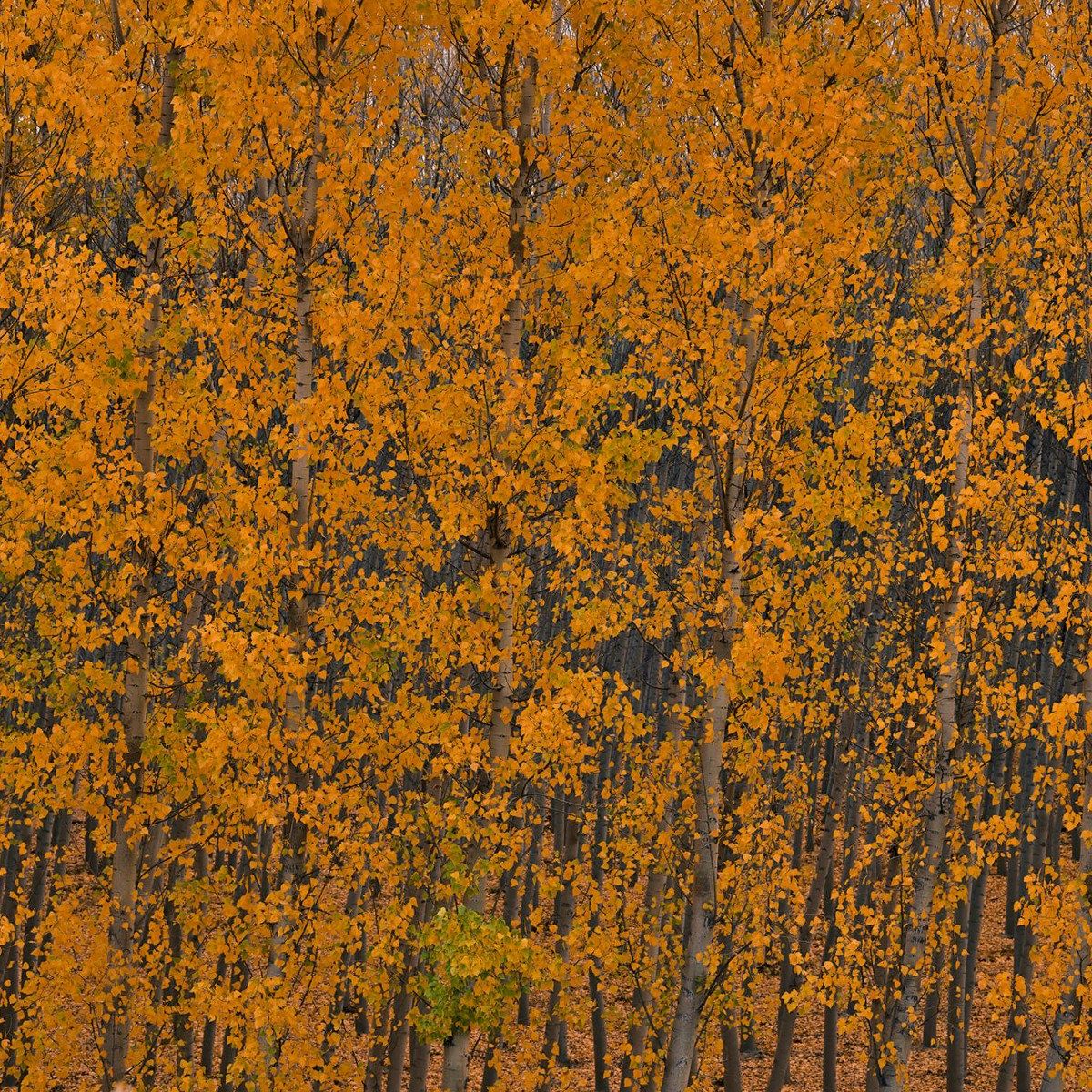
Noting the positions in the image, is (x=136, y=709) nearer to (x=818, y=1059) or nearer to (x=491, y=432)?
(x=491, y=432)

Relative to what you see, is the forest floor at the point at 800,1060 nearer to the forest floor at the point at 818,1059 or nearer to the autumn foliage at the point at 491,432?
the forest floor at the point at 818,1059

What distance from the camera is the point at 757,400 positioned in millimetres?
8805

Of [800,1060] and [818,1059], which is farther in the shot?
[818,1059]

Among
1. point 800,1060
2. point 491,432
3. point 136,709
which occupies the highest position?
point 491,432

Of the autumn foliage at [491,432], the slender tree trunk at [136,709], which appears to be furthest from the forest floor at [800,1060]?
the autumn foliage at [491,432]

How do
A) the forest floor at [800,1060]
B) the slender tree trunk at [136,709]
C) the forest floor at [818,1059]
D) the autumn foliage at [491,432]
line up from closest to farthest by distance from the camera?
the autumn foliage at [491,432] → the slender tree trunk at [136,709] → the forest floor at [800,1060] → the forest floor at [818,1059]

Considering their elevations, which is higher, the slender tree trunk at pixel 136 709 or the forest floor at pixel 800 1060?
the slender tree trunk at pixel 136 709

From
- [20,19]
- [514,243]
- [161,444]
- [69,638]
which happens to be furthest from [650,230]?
[69,638]

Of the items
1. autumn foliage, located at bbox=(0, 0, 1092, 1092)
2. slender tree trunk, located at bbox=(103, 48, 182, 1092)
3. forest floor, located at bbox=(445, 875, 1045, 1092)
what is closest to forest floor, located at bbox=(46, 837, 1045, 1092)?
forest floor, located at bbox=(445, 875, 1045, 1092)

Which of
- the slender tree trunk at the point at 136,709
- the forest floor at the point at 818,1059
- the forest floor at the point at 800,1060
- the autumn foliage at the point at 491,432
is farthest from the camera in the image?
the forest floor at the point at 818,1059

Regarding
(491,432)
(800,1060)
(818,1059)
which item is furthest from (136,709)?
(818,1059)

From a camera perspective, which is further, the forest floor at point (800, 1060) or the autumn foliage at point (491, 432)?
the forest floor at point (800, 1060)

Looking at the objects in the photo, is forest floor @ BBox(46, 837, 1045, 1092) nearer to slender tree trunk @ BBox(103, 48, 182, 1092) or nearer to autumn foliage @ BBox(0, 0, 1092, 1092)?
slender tree trunk @ BBox(103, 48, 182, 1092)

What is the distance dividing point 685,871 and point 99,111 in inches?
329
